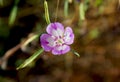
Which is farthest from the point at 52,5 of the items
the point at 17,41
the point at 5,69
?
the point at 5,69

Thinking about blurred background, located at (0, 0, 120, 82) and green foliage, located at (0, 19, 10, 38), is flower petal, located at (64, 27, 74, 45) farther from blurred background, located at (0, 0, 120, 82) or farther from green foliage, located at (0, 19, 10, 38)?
green foliage, located at (0, 19, 10, 38)

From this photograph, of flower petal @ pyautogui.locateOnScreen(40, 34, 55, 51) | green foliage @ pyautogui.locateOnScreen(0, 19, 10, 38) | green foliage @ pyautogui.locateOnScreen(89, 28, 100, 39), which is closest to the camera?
flower petal @ pyautogui.locateOnScreen(40, 34, 55, 51)

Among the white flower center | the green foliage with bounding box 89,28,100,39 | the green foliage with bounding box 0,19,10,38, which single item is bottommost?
the green foliage with bounding box 89,28,100,39

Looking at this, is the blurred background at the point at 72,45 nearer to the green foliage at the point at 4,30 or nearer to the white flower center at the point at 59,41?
the green foliage at the point at 4,30

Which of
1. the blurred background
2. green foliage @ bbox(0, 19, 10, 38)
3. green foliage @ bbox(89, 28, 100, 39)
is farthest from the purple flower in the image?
green foliage @ bbox(89, 28, 100, 39)

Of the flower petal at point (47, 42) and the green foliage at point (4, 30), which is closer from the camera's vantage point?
the flower petal at point (47, 42)

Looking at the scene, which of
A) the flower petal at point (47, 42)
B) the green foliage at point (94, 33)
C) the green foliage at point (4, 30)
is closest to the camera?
the flower petal at point (47, 42)

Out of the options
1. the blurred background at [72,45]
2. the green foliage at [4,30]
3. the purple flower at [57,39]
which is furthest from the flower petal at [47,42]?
the green foliage at [4,30]

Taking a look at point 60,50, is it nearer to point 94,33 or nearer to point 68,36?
point 68,36

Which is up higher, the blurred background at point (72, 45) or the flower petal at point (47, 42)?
the flower petal at point (47, 42)
